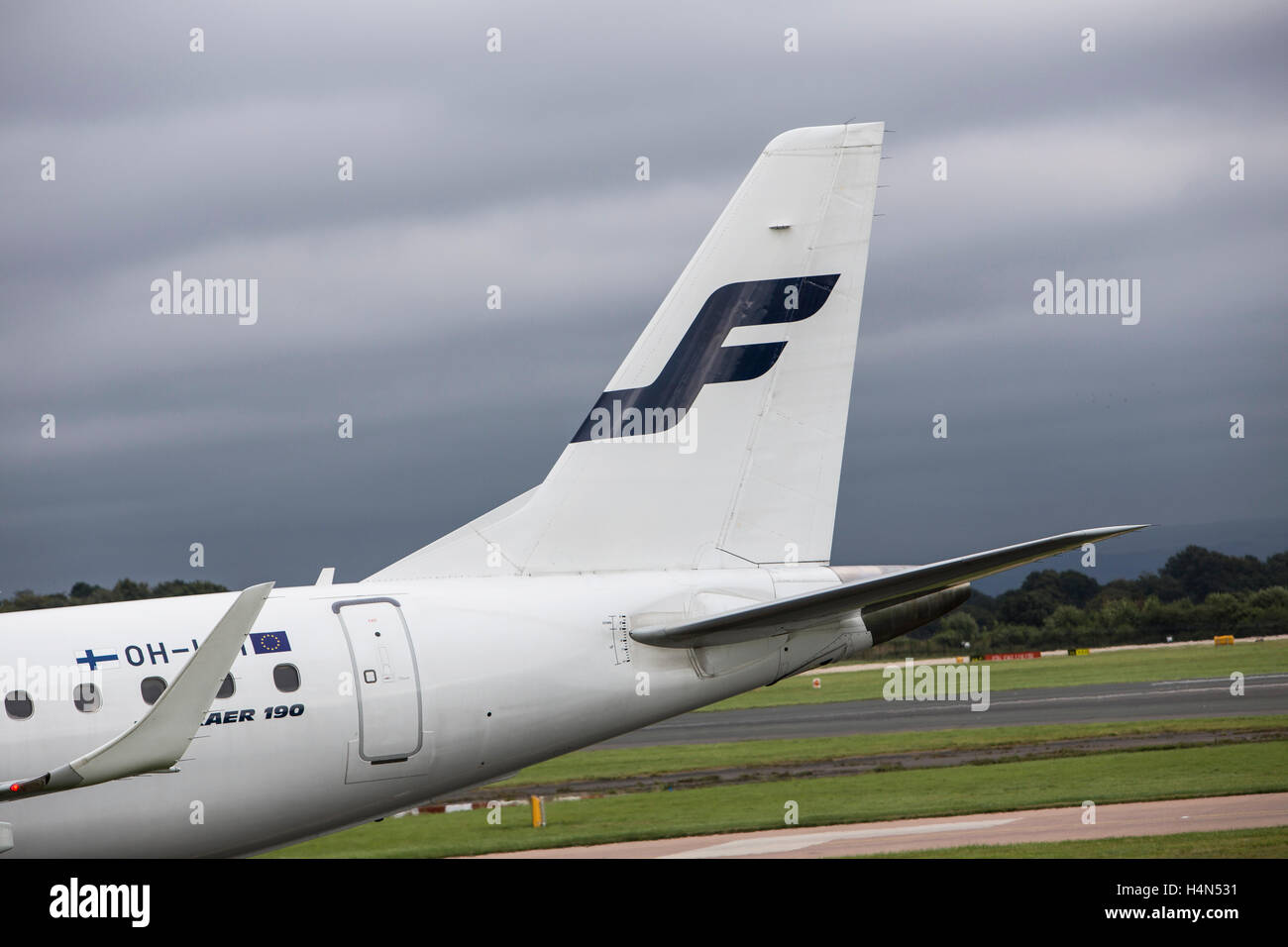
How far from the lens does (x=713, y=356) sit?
54.9 ft

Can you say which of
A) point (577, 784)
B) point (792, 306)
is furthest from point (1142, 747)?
point (792, 306)

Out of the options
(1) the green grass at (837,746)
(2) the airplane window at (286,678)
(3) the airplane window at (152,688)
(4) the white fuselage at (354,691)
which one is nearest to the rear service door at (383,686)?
(4) the white fuselage at (354,691)

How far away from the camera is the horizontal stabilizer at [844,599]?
1278 cm

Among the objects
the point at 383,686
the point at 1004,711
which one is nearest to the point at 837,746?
the point at 1004,711

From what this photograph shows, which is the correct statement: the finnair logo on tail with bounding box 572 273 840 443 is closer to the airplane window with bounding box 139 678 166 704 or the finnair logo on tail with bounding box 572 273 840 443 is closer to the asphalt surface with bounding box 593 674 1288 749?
the airplane window with bounding box 139 678 166 704

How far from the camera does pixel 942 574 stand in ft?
44.9

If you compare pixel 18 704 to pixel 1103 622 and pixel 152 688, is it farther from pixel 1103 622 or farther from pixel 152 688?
pixel 1103 622

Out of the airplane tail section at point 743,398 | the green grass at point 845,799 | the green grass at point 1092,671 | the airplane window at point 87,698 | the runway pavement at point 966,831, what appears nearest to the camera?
the airplane window at point 87,698

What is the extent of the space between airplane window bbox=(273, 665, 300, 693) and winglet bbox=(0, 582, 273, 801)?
4.58ft

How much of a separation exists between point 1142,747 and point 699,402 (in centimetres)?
2527

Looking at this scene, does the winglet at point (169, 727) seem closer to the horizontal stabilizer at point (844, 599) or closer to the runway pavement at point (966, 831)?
the horizontal stabilizer at point (844, 599)

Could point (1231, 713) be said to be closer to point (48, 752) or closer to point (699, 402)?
point (699, 402)

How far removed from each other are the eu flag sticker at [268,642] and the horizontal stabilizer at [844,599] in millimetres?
4009

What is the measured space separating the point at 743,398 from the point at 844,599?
137 inches
